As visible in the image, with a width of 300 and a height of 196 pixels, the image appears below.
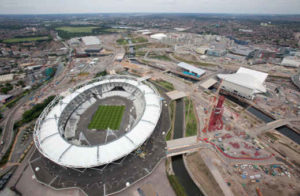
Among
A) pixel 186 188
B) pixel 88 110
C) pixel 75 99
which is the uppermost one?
pixel 75 99

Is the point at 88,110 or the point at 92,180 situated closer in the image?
the point at 92,180

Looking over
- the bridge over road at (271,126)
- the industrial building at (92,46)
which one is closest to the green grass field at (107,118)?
the bridge over road at (271,126)

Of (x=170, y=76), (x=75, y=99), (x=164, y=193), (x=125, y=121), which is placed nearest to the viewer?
(x=164, y=193)

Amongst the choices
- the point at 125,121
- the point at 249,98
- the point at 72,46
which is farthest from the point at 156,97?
the point at 72,46

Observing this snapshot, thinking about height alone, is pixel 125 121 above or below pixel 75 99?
below

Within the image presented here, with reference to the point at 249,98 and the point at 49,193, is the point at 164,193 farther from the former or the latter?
the point at 249,98

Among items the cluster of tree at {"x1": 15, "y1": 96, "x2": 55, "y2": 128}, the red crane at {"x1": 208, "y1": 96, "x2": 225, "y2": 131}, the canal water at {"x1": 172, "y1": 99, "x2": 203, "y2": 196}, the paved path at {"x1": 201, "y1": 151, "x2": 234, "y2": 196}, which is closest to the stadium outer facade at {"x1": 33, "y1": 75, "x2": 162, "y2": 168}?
the cluster of tree at {"x1": 15, "y1": 96, "x2": 55, "y2": 128}

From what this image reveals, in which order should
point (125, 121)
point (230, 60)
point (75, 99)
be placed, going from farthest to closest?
point (230, 60)
point (75, 99)
point (125, 121)
